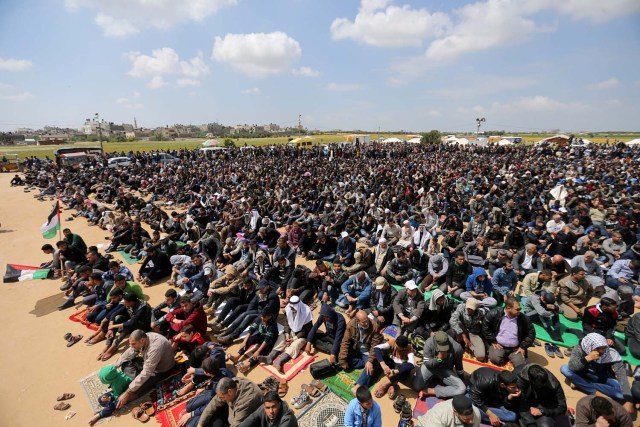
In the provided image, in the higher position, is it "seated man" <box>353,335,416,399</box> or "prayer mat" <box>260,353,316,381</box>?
"seated man" <box>353,335,416,399</box>

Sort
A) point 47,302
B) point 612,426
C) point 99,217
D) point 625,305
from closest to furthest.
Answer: point 612,426 → point 625,305 → point 47,302 → point 99,217

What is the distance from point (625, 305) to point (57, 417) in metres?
10.2

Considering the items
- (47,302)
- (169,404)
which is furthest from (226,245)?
(169,404)

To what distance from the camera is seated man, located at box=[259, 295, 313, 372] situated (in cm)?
513

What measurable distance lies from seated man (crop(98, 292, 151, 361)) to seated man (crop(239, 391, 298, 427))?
137 inches

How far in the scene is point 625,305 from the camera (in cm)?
569

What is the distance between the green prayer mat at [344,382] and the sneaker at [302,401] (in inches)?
15.6

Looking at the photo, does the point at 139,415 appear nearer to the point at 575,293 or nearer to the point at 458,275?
the point at 458,275

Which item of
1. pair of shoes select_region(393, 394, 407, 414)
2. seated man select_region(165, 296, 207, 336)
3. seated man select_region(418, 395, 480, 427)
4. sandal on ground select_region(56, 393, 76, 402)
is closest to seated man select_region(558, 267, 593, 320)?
seated man select_region(418, 395, 480, 427)

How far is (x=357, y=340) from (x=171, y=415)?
3.01 meters

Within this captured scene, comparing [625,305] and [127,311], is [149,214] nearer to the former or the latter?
[127,311]

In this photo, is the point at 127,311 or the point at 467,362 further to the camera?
the point at 127,311

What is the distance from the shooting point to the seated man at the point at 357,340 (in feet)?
15.6

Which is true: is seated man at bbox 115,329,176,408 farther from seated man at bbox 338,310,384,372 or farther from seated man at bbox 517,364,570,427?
seated man at bbox 517,364,570,427
